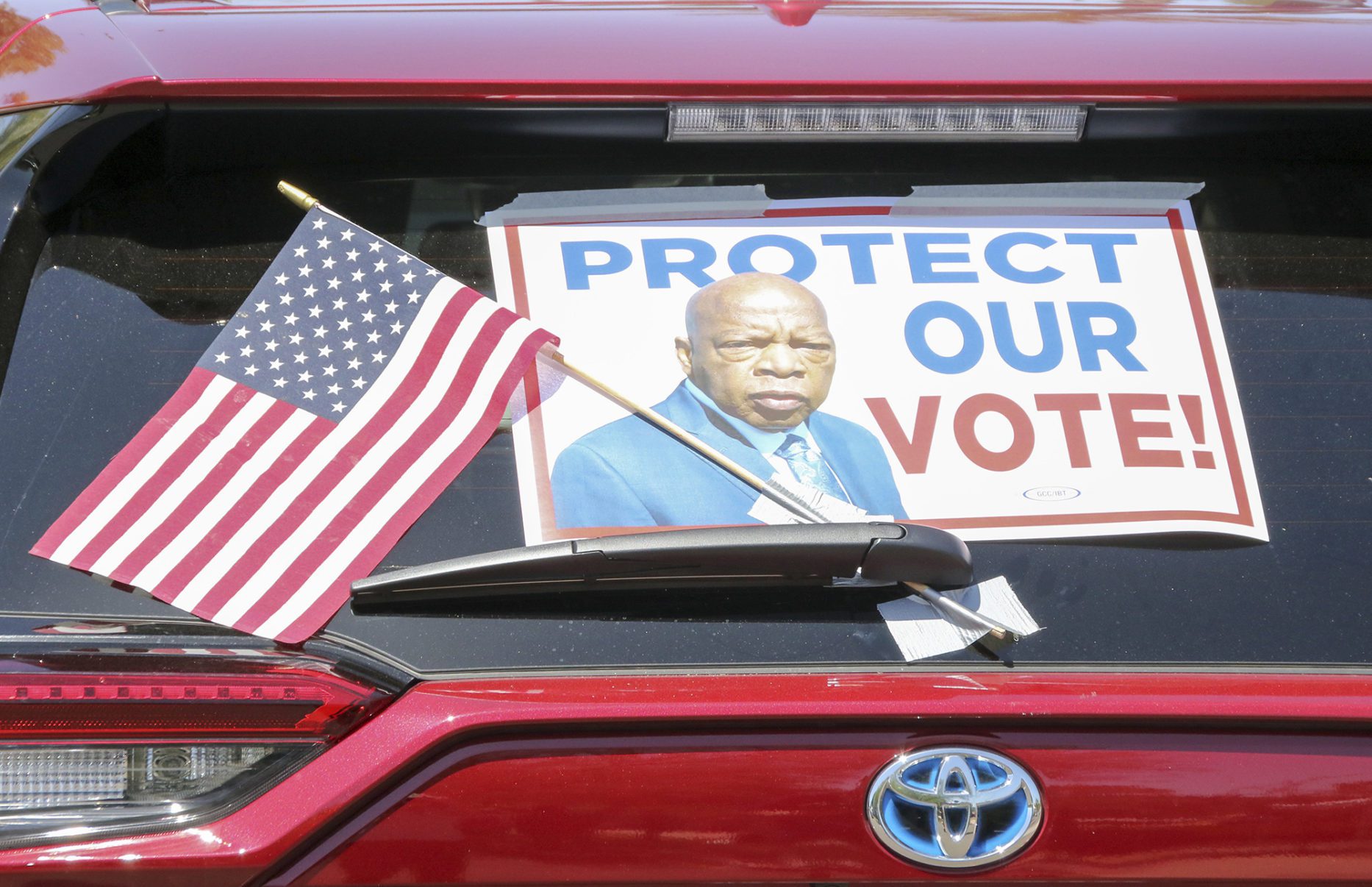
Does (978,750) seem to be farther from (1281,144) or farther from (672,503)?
(1281,144)

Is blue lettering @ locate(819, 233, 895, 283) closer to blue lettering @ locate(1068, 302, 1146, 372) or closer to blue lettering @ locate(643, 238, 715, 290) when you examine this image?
blue lettering @ locate(643, 238, 715, 290)

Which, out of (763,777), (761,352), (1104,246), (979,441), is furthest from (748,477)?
(1104,246)

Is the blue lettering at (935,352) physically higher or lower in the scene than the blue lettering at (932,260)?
lower

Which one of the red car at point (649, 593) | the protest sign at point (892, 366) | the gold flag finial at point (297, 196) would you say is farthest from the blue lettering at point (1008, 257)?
the gold flag finial at point (297, 196)

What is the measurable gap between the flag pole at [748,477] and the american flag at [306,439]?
9 centimetres

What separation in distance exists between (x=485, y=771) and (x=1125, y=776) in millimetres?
697

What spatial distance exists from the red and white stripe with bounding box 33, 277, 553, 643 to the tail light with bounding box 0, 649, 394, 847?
10 centimetres

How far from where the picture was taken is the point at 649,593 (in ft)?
5.34

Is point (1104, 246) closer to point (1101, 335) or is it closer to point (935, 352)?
point (1101, 335)

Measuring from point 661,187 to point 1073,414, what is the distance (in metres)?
0.66

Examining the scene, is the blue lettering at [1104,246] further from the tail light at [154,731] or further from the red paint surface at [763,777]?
the tail light at [154,731]

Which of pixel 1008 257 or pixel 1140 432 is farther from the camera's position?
pixel 1008 257

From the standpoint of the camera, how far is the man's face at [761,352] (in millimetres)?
1807

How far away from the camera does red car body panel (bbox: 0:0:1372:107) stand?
1843 mm
